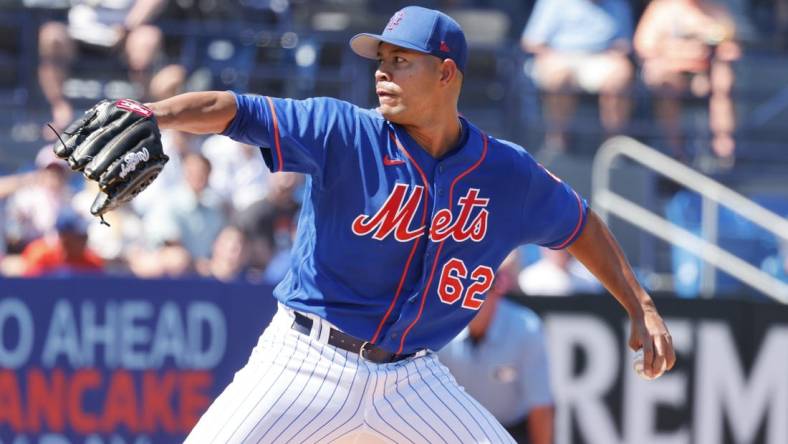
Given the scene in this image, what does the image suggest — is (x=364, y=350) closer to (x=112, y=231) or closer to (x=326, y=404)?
(x=326, y=404)

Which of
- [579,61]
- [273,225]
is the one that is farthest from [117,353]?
[579,61]

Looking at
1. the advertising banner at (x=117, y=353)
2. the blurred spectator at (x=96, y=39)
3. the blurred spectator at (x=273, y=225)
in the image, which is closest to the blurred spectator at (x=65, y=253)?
the advertising banner at (x=117, y=353)

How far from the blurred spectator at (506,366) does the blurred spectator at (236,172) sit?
309cm

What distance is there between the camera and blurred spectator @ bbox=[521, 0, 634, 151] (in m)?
10.7

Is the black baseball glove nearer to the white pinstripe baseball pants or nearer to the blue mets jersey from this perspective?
the blue mets jersey

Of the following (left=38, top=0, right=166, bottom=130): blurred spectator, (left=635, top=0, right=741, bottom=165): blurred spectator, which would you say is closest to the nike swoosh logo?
(left=38, top=0, right=166, bottom=130): blurred spectator

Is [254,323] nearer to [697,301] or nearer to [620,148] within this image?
[697,301]

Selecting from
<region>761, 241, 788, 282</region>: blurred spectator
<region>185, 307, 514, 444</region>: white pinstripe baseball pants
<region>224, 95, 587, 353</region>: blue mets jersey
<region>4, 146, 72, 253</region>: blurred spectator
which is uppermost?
<region>224, 95, 587, 353</region>: blue mets jersey

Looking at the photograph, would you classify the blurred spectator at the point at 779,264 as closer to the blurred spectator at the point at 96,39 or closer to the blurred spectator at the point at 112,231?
the blurred spectator at the point at 112,231

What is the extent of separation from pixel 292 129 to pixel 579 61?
658cm

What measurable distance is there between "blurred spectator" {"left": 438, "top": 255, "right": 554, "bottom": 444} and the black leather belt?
2038mm

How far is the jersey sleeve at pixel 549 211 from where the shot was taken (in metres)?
5.10

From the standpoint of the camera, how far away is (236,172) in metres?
9.92

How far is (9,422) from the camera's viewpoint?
25.1 ft
